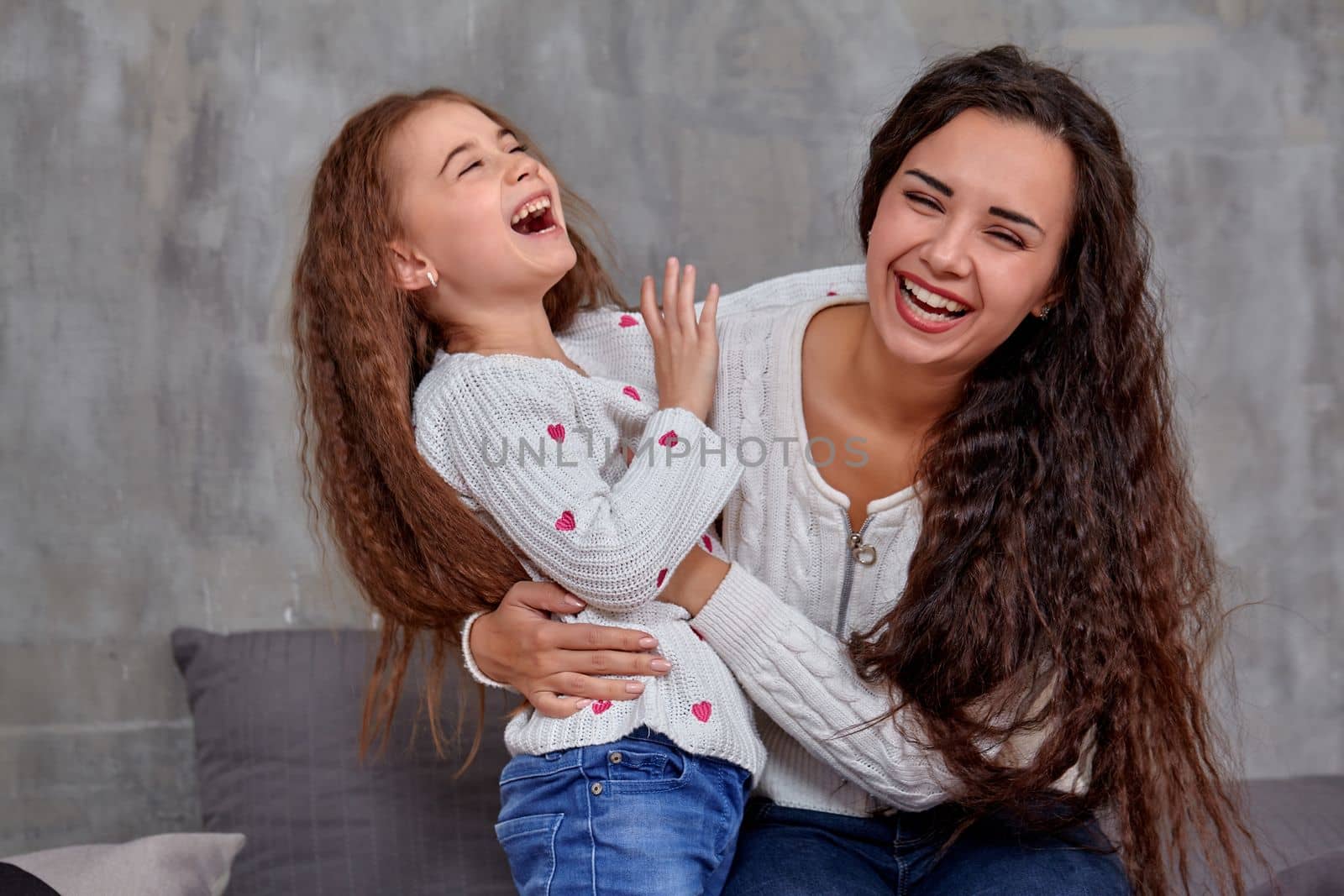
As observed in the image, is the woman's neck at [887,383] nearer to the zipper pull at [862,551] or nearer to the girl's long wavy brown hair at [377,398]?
the zipper pull at [862,551]

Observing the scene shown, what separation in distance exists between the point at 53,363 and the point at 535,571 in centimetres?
138

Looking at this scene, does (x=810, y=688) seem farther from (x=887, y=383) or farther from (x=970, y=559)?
(x=887, y=383)

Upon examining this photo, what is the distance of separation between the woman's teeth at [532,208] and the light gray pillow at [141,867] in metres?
1.16

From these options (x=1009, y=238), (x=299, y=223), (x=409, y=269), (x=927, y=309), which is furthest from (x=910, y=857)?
(x=299, y=223)

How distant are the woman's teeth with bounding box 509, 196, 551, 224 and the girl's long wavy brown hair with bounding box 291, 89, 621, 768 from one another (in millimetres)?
173

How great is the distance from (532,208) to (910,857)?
1.14 m

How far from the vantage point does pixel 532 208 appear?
1799 mm

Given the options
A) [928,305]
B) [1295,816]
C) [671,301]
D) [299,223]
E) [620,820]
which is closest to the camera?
[620,820]

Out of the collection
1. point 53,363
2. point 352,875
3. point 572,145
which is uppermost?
point 572,145

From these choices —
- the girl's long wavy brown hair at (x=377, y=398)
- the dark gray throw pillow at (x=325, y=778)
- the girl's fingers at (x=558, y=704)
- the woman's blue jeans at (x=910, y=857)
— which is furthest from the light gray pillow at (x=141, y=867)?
the woman's blue jeans at (x=910, y=857)

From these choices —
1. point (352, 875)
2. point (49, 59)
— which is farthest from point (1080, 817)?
point (49, 59)

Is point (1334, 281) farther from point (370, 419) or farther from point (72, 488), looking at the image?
point (72, 488)

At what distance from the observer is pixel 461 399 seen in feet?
5.45

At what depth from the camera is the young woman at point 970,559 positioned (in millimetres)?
1642
